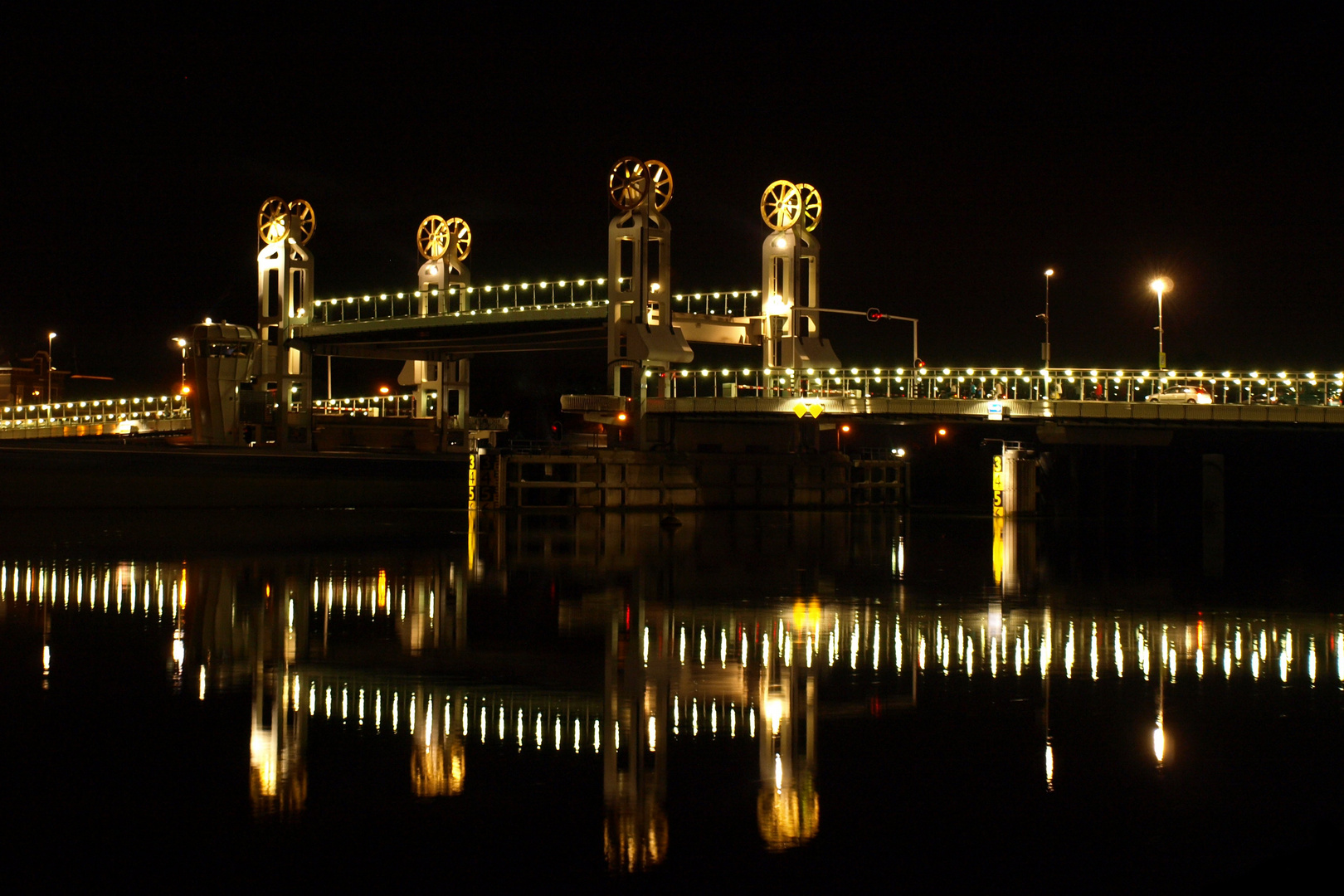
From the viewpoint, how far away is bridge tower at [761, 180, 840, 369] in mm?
74625

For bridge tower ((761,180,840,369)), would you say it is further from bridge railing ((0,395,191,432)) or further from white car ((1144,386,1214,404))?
bridge railing ((0,395,191,432))

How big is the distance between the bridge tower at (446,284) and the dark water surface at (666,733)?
5777 centimetres

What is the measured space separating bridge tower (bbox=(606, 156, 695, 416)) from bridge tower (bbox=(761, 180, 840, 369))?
5431 mm

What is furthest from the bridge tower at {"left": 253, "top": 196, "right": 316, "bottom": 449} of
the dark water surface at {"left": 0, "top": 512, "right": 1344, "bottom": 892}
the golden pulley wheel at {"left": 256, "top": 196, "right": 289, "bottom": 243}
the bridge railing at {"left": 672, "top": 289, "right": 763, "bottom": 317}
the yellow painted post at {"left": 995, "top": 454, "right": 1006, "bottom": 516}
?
the dark water surface at {"left": 0, "top": 512, "right": 1344, "bottom": 892}

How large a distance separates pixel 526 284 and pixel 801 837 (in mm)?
69664

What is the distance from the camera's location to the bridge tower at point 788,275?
7462 centimetres

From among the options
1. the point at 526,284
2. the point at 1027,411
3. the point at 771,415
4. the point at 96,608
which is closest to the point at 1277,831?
the point at 96,608

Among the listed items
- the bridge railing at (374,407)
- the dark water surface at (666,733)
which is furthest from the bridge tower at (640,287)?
the dark water surface at (666,733)

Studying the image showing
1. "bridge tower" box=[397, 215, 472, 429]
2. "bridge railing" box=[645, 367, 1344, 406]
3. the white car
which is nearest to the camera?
the white car

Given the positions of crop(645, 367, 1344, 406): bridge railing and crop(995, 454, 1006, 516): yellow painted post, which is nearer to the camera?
crop(645, 367, 1344, 406): bridge railing

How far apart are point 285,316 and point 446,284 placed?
427 inches

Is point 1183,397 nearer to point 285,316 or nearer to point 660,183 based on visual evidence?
point 660,183

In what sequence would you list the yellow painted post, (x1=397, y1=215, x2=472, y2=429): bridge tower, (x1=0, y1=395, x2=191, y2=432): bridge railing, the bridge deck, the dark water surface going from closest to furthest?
the dark water surface, the yellow painted post, the bridge deck, (x1=397, y1=215, x2=472, y2=429): bridge tower, (x1=0, y1=395, x2=191, y2=432): bridge railing

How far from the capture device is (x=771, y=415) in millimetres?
69812
